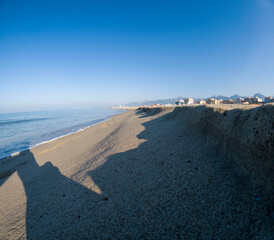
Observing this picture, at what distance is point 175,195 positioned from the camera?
99.1 inches

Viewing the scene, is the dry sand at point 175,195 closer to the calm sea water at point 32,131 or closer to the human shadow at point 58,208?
the human shadow at point 58,208

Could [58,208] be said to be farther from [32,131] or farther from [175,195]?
[32,131]

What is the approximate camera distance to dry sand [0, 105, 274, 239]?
1.92m

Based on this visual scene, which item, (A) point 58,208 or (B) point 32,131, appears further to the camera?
(B) point 32,131

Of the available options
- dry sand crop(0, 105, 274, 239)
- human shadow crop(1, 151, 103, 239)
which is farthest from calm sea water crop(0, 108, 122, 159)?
dry sand crop(0, 105, 274, 239)

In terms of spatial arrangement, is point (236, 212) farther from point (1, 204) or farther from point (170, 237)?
point (1, 204)

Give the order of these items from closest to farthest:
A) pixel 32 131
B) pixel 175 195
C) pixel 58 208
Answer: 1. pixel 175 195
2. pixel 58 208
3. pixel 32 131

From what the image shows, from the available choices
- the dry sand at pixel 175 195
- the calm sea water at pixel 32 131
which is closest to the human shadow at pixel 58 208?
the dry sand at pixel 175 195

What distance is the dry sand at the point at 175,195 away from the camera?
192 cm

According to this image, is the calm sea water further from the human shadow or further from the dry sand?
the dry sand

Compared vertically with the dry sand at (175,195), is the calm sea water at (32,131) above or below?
below

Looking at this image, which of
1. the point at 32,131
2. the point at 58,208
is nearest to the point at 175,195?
the point at 58,208

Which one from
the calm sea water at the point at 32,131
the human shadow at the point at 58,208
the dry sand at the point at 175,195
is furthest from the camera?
the calm sea water at the point at 32,131

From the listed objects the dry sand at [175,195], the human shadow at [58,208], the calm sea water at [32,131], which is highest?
the dry sand at [175,195]
